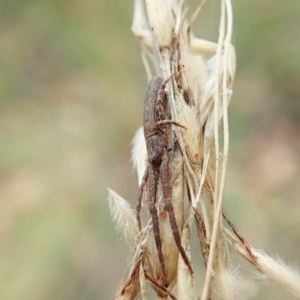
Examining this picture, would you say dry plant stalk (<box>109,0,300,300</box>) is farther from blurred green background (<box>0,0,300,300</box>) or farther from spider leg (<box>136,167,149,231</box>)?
blurred green background (<box>0,0,300,300</box>)

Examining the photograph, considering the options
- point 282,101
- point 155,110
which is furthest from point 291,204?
point 155,110

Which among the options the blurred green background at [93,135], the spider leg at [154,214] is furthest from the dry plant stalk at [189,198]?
the blurred green background at [93,135]

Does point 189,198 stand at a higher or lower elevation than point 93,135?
higher

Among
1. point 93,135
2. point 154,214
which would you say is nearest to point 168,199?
point 154,214

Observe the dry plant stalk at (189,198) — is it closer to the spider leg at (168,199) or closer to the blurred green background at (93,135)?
the spider leg at (168,199)

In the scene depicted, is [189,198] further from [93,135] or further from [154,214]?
[93,135]

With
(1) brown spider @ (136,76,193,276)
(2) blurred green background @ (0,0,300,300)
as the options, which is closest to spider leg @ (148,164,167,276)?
(1) brown spider @ (136,76,193,276)

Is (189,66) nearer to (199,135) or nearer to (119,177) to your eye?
(199,135)
